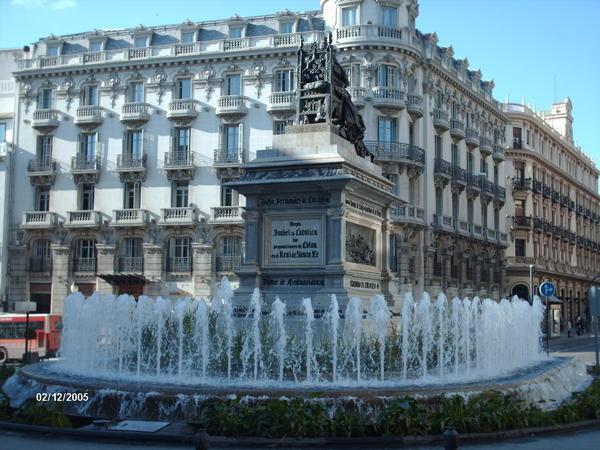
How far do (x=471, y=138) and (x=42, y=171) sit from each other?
29716mm

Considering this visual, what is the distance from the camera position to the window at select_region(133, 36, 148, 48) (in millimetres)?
54375

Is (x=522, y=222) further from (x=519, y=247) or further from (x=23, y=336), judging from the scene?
(x=23, y=336)

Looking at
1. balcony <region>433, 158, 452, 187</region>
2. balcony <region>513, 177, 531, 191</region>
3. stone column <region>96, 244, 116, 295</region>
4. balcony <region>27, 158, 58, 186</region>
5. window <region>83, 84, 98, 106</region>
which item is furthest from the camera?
balcony <region>513, 177, 531, 191</region>

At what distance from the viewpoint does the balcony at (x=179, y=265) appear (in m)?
51.1

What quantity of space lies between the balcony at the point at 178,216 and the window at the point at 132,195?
6.99 ft

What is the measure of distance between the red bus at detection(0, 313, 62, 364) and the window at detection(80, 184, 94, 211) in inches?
658

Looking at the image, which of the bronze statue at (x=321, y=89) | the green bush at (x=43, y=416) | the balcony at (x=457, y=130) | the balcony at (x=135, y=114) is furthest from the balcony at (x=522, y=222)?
the green bush at (x=43, y=416)

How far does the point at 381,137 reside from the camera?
4981 cm

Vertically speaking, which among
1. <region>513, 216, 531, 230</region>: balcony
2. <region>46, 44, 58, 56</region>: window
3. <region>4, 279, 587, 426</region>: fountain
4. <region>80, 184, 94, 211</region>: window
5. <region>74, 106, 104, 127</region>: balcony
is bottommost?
<region>4, 279, 587, 426</region>: fountain

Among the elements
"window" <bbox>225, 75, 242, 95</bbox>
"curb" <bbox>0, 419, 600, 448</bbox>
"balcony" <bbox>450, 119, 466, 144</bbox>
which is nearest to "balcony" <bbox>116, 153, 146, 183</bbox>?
"window" <bbox>225, 75, 242, 95</bbox>

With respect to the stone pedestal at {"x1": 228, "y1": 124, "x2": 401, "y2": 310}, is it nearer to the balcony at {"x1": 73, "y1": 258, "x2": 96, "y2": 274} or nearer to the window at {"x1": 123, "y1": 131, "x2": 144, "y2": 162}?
the window at {"x1": 123, "y1": 131, "x2": 144, "y2": 162}

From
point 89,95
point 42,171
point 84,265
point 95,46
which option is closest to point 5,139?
point 42,171

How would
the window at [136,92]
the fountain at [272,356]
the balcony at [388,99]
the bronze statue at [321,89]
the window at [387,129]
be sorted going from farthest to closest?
the window at [136,92] → the window at [387,129] → the balcony at [388,99] → the bronze statue at [321,89] → the fountain at [272,356]
